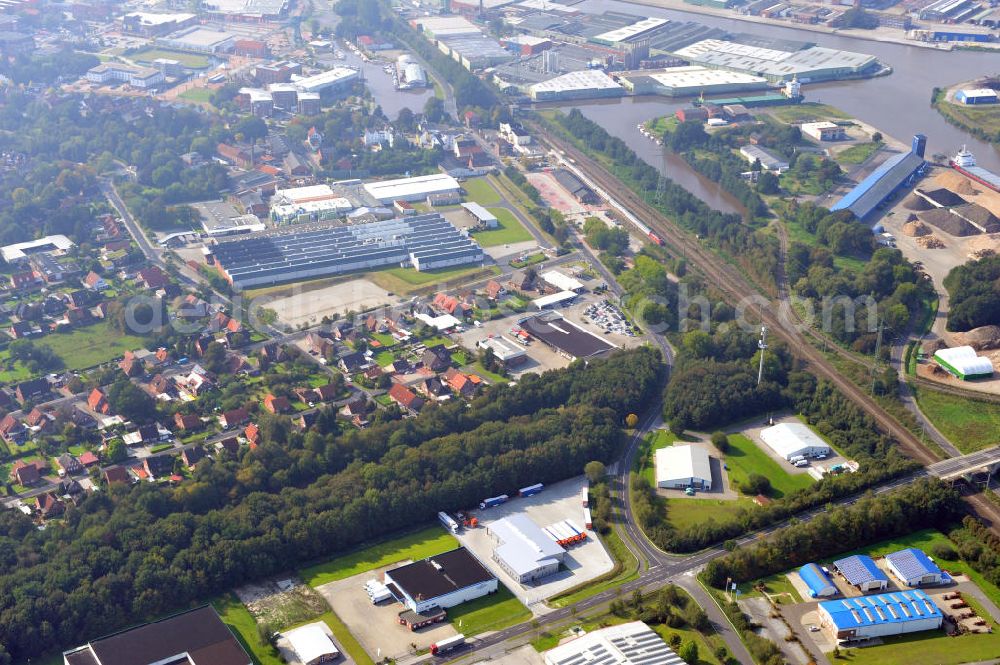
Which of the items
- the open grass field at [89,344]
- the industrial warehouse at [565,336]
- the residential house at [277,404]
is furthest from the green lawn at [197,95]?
the residential house at [277,404]

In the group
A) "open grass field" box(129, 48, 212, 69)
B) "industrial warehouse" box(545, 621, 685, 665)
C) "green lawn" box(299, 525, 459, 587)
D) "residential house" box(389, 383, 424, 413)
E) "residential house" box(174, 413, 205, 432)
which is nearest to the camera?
"industrial warehouse" box(545, 621, 685, 665)

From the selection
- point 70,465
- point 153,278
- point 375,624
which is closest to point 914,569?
point 375,624

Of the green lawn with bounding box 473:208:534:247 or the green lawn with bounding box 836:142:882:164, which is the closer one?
the green lawn with bounding box 473:208:534:247

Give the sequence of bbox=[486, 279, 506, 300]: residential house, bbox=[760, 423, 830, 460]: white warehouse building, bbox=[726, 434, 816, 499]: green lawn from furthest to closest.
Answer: bbox=[486, 279, 506, 300]: residential house < bbox=[760, 423, 830, 460]: white warehouse building < bbox=[726, 434, 816, 499]: green lawn

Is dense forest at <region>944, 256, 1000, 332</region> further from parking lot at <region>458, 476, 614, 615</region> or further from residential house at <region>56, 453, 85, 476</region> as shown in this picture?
residential house at <region>56, 453, 85, 476</region>

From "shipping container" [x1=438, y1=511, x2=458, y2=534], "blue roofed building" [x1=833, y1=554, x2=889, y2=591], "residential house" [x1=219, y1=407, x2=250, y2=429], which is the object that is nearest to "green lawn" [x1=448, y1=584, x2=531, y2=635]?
"shipping container" [x1=438, y1=511, x2=458, y2=534]

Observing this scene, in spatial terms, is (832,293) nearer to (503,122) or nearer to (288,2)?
(503,122)

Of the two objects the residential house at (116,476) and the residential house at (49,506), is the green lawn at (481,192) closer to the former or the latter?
the residential house at (116,476)
